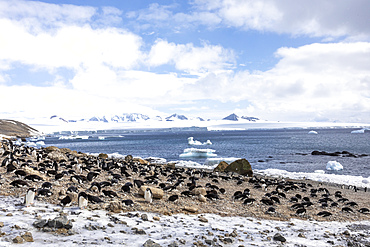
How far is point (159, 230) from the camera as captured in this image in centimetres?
686

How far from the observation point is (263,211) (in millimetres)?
10430

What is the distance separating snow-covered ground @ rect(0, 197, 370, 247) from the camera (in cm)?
576

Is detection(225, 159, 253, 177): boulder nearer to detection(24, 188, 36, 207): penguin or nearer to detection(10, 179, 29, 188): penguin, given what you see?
detection(10, 179, 29, 188): penguin

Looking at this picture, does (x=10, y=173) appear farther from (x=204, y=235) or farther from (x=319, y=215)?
(x=319, y=215)

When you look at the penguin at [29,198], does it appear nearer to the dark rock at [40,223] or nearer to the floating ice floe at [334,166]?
the dark rock at [40,223]

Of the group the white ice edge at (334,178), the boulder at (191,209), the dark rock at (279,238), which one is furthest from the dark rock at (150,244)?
the white ice edge at (334,178)

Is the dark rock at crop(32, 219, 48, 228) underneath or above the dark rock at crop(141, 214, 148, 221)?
above

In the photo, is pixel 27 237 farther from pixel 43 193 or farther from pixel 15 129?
pixel 15 129

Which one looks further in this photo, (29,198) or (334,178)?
(334,178)

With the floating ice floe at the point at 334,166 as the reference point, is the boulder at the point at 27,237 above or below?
above

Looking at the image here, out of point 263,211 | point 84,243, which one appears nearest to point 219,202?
point 263,211

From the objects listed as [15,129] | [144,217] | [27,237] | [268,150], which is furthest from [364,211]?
[15,129]

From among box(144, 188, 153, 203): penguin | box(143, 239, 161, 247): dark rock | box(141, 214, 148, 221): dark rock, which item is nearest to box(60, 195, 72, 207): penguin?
box(141, 214, 148, 221): dark rock

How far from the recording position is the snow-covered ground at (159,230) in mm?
5762
